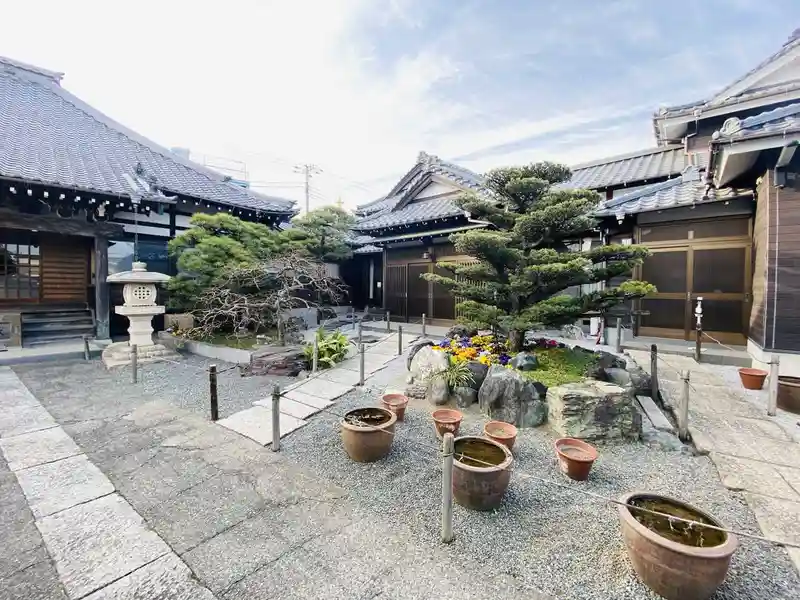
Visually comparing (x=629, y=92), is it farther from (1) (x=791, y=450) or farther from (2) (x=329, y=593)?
(2) (x=329, y=593)

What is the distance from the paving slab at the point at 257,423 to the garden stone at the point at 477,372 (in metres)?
2.42

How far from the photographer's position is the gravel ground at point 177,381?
5.82m

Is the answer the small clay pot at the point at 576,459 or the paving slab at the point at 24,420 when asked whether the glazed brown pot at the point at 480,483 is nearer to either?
the small clay pot at the point at 576,459

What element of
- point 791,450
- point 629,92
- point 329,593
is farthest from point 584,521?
point 629,92

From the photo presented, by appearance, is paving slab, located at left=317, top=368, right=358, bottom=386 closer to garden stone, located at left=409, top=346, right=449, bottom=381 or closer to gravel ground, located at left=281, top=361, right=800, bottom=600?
garden stone, located at left=409, top=346, right=449, bottom=381

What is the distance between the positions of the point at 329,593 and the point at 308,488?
4.07ft

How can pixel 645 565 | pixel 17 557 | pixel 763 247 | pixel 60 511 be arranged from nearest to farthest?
pixel 645 565 < pixel 17 557 < pixel 60 511 < pixel 763 247

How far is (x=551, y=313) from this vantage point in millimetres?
5203

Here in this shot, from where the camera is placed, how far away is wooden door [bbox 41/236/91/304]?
387 inches

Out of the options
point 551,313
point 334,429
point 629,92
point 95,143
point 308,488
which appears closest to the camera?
point 308,488

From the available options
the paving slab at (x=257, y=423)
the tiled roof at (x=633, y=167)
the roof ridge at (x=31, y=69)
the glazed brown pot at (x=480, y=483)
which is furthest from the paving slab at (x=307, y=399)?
the roof ridge at (x=31, y=69)

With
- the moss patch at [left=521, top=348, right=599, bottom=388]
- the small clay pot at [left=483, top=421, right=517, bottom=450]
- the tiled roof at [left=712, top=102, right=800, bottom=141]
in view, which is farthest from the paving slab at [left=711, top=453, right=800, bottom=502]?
the tiled roof at [left=712, top=102, right=800, bottom=141]

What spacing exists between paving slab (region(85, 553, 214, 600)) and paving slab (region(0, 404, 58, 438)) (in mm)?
3737

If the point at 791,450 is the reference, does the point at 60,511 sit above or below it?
below
